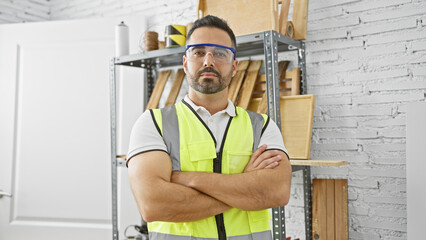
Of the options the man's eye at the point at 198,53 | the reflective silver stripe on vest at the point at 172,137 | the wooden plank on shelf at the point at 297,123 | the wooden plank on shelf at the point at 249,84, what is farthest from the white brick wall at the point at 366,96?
the reflective silver stripe on vest at the point at 172,137

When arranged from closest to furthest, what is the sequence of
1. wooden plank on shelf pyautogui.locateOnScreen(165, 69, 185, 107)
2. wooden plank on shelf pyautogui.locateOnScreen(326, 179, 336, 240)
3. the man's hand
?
the man's hand → wooden plank on shelf pyautogui.locateOnScreen(326, 179, 336, 240) → wooden plank on shelf pyautogui.locateOnScreen(165, 69, 185, 107)

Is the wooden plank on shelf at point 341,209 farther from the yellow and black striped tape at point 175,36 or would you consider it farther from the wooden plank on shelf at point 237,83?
the yellow and black striped tape at point 175,36

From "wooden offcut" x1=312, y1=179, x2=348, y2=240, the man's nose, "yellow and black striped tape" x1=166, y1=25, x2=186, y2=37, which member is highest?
"yellow and black striped tape" x1=166, y1=25, x2=186, y2=37

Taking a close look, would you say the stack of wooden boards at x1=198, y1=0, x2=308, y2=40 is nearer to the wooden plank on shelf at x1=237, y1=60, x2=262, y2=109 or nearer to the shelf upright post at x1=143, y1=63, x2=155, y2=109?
the wooden plank on shelf at x1=237, y1=60, x2=262, y2=109

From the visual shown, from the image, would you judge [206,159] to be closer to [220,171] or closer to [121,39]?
[220,171]

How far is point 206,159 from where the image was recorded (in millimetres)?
1391

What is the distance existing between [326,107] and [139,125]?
1243 mm

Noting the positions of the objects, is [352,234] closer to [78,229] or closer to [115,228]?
[115,228]

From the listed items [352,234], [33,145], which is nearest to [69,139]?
[33,145]

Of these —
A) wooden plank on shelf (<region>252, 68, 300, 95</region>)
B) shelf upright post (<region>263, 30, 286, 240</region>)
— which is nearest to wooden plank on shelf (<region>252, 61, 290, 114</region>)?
wooden plank on shelf (<region>252, 68, 300, 95</region>)

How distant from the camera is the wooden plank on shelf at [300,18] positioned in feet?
7.21

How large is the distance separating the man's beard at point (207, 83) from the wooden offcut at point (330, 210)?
41.5 inches

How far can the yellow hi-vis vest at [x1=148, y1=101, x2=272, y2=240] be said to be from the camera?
1.35 meters

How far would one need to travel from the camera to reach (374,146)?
2098mm
